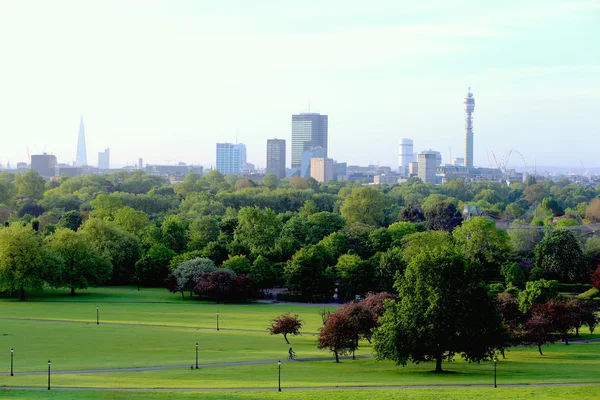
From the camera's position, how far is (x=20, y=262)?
255 feet

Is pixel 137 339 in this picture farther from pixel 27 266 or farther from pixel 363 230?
pixel 363 230

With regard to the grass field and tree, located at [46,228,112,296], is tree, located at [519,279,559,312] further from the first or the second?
tree, located at [46,228,112,296]

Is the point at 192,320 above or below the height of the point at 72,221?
below

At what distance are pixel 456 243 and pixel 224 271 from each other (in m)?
28.5

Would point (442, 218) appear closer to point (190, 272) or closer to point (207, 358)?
point (190, 272)

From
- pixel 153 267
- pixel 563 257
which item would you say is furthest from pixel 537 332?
pixel 153 267

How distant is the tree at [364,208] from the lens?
130 m

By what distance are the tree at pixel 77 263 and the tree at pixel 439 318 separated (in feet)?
144

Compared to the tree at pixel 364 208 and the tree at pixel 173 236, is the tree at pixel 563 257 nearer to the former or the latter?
the tree at pixel 173 236

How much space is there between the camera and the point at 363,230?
99188mm

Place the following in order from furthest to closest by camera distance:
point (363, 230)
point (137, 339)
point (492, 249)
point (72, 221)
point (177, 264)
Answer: point (72, 221) → point (363, 230) → point (492, 249) → point (177, 264) → point (137, 339)

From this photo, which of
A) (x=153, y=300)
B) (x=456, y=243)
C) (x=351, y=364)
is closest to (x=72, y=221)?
(x=153, y=300)

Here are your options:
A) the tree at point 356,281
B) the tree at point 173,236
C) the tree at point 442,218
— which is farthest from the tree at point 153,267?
the tree at point 442,218

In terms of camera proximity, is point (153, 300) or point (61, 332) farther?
point (153, 300)
